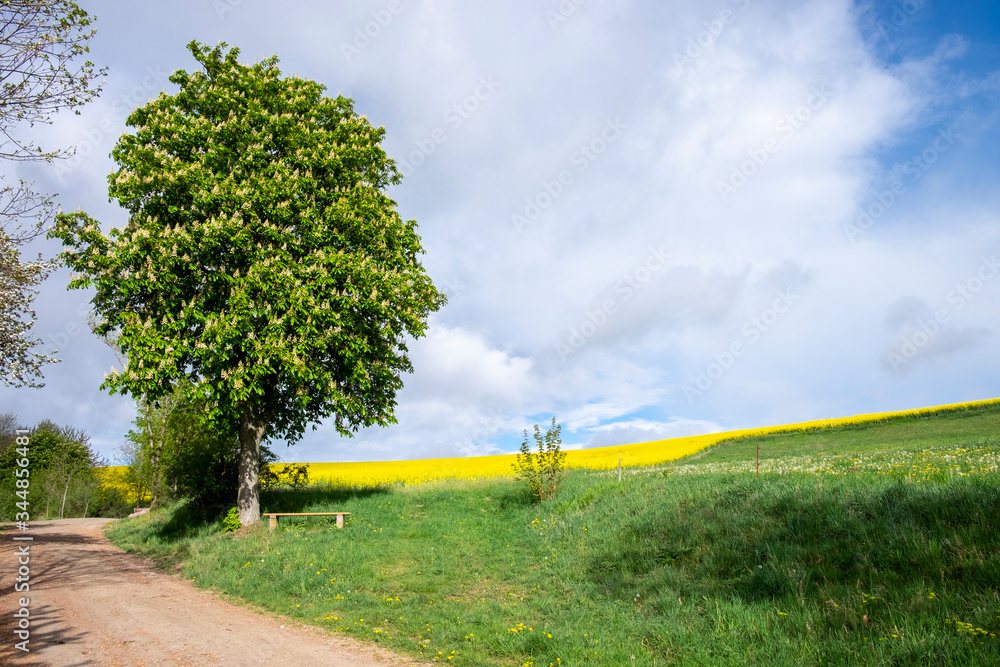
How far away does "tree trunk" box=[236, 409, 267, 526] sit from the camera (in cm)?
1847

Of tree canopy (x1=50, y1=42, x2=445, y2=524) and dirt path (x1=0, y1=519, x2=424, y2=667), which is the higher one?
tree canopy (x1=50, y1=42, x2=445, y2=524)

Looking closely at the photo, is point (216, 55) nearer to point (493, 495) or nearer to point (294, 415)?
point (294, 415)

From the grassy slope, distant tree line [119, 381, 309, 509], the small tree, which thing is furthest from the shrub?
the grassy slope

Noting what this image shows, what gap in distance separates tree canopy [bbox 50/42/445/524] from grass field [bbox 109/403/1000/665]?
5.15 m

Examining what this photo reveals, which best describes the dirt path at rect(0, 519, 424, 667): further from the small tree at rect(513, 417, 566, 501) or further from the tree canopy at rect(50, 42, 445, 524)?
the small tree at rect(513, 417, 566, 501)

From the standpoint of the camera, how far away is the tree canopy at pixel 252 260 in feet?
52.7

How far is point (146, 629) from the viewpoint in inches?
359

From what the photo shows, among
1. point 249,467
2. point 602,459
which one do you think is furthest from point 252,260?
point 602,459

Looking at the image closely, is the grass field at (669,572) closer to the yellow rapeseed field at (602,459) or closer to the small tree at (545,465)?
the small tree at (545,465)

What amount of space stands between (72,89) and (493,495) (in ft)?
62.0

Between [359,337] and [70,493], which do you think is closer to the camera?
[359,337]

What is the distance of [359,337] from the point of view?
17.6m

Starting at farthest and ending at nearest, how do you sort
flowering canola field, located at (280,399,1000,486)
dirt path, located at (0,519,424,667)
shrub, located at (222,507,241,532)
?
flowering canola field, located at (280,399,1000,486)
shrub, located at (222,507,241,532)
dirt path, located at (0,519,424,667)

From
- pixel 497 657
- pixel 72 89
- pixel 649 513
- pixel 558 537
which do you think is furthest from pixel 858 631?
pixel 72 89
